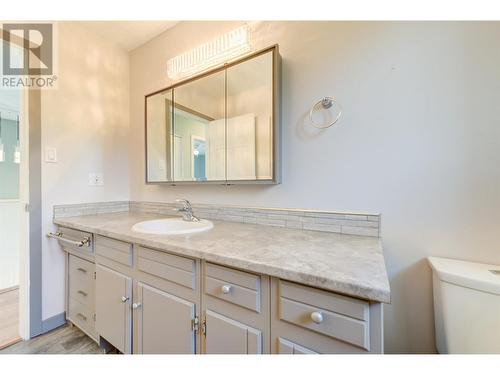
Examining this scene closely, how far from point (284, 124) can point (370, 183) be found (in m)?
0.55

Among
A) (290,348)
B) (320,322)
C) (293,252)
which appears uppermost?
(293,252)

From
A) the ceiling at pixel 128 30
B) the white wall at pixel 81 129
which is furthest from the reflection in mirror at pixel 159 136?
the ceiling at pixel 128 30

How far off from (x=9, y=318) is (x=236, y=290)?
2.12 meters

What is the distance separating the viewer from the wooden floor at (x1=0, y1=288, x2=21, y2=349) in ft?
4.62

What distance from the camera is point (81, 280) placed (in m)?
1.39

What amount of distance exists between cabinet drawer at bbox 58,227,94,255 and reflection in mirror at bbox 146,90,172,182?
600 mm

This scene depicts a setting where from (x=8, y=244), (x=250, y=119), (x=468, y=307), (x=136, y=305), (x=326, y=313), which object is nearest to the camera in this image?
(x=326, y=313)

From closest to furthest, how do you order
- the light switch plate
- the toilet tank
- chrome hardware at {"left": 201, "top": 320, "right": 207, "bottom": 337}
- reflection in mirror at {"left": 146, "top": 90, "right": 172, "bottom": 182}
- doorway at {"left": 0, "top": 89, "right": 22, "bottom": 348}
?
the toilet tank → chrome hardware at {"left": 201, "top": 320, "right": 207, "bottom": 337} → the light switch plate → reflection in mirror at {"left": 146, "top": 90, "right": 172, "bottom": 182} → doorway at {"left": 0, "top": 89, "right": 22, "bottom": 348}

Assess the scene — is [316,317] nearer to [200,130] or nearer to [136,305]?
[136,305]

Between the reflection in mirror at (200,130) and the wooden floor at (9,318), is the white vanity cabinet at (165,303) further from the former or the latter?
the wooden floor at (9,318)

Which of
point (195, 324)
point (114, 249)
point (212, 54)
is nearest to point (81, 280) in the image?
point (114, 249)

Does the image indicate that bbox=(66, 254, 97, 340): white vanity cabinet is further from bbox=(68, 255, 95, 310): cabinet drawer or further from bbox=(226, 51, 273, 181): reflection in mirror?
bbox=(226, 51, 273, 181): reflection in mirror

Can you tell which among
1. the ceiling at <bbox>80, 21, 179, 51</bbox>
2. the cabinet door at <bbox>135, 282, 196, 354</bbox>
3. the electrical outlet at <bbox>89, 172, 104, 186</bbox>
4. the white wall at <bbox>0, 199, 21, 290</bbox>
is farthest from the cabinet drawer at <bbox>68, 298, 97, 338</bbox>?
the ceiling at <bbox>80, 21, 179, 51</bbox>

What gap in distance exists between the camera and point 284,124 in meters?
1.22
